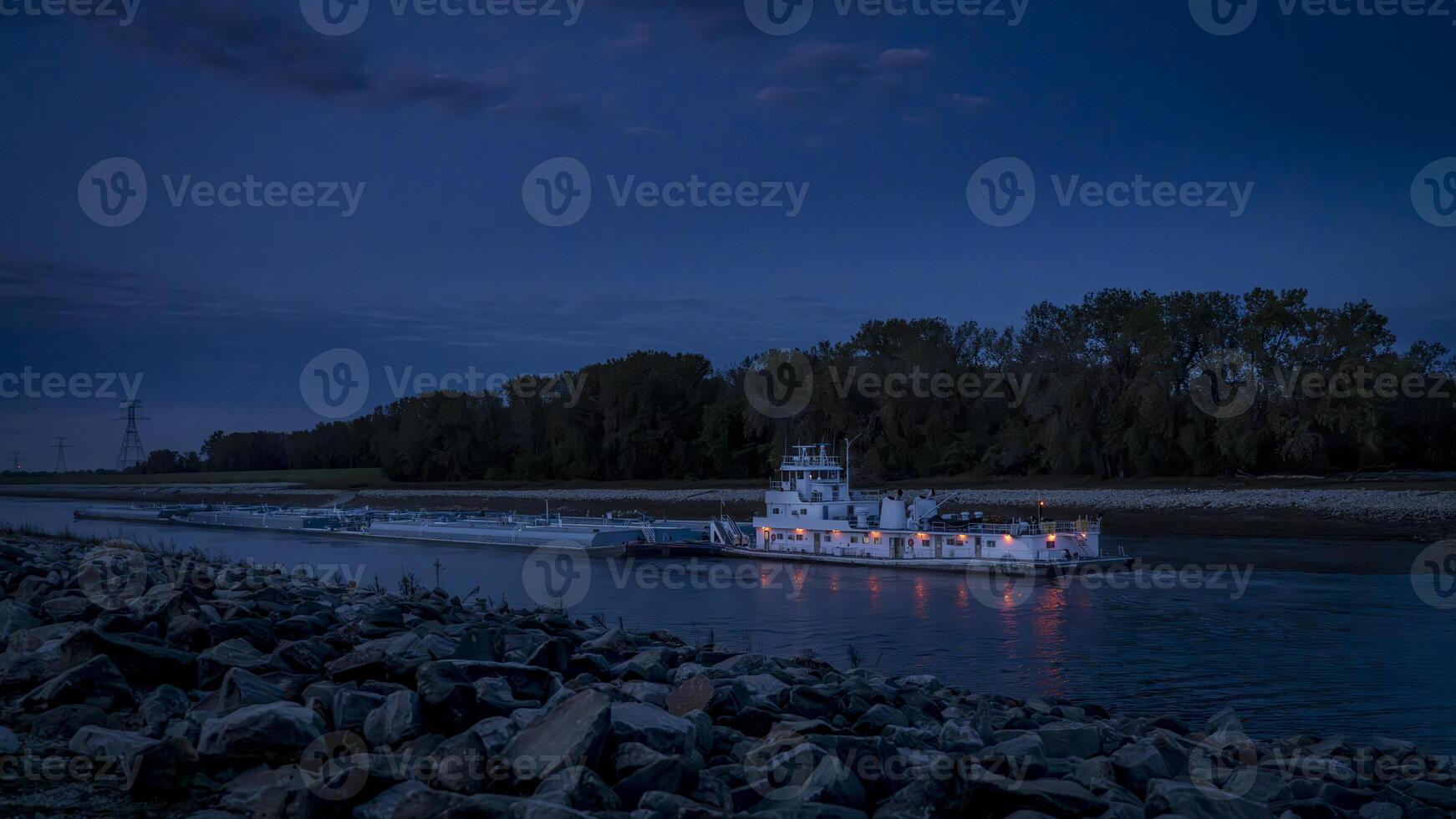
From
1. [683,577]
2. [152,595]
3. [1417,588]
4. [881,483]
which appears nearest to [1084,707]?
[152,595]

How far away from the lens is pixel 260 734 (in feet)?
22.0

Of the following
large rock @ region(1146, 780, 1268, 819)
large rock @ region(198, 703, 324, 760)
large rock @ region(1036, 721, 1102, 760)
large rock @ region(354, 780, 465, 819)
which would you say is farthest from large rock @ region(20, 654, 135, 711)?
large rock @ region(1146, 780, 1268, 819)

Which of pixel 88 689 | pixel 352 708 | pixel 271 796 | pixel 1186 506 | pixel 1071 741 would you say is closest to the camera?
pixel 271 796

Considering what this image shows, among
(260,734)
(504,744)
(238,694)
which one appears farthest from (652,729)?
(238,694)

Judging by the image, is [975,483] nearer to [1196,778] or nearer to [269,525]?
[269,525]

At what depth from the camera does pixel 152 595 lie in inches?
484

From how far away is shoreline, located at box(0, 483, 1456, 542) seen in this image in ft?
161

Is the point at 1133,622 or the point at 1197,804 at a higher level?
the point at 1197,804

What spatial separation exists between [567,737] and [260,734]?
197 centimetres

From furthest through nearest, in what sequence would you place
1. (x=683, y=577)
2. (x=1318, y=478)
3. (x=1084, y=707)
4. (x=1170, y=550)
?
(x=1318, y=478) → (x=1170, y=550) → (x=683, y=577) → (x=1084, y=707)

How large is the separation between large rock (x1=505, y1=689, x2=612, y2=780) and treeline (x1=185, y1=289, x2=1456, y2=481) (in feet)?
208

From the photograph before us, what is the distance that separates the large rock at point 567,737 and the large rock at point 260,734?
1.39 meters

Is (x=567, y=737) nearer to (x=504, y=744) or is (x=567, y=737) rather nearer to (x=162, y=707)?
(x=504, y=744)

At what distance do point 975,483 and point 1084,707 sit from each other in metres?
58.1
